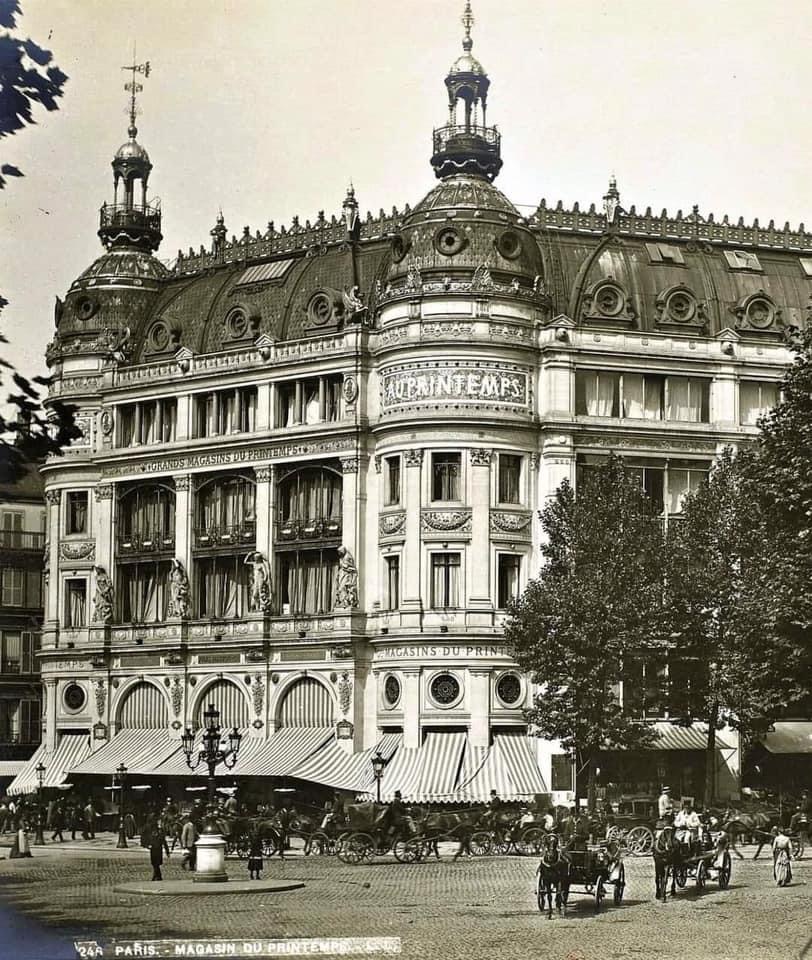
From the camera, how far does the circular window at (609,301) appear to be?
105 m

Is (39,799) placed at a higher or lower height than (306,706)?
lower

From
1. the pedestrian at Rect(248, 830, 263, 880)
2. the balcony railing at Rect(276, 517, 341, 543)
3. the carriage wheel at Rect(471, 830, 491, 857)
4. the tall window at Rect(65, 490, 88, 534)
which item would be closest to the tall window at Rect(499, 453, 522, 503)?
the balcony railing at Rect(276, 517, 341, 543)

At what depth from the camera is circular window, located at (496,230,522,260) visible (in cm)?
10200

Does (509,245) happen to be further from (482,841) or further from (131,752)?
(482,841)

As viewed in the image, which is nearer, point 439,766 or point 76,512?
point 439,766

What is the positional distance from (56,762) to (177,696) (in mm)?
8245

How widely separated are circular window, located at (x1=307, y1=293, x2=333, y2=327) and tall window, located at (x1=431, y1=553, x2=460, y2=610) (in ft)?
48.2

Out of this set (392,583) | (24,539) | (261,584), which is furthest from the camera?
(24,539)

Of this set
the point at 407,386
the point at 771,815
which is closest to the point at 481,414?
the point at 407,386

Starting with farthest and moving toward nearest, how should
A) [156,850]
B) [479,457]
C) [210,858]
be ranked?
[479,457] → [156,850] → [210,858]

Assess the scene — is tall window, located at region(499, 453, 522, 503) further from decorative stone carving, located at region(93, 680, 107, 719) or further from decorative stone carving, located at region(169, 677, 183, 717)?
decorative stone carving, located at region(93, 680, 107, 719)

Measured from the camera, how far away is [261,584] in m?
107

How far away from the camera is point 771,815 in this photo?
82438 millimetres

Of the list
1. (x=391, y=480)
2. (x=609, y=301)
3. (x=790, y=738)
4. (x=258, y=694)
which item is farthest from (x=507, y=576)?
(x=790, y=738)
